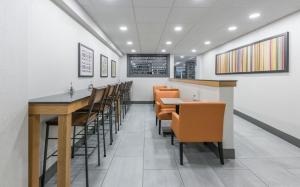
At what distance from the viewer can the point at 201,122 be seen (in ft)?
9.05

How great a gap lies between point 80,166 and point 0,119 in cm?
149

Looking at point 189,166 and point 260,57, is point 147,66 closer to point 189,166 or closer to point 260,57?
point 260,57

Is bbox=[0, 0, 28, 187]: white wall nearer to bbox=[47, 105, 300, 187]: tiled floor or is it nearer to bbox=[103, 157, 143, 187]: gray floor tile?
bbox=[47, 105, 300, 187]: tiled floor

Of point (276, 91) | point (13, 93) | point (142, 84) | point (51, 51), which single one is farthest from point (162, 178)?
point (142, 84)

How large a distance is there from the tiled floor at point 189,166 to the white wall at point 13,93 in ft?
2.57

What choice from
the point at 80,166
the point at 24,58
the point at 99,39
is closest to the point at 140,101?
the point at 99,39

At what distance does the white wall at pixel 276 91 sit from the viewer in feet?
12.7

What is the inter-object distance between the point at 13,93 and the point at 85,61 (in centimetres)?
255

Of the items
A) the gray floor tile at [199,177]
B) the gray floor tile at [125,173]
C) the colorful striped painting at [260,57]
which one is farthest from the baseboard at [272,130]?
the gray floor tile at [125,173]

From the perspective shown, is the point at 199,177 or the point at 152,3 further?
the point at 152,3

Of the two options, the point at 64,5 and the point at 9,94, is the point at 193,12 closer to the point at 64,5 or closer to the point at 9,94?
the point at 64,5

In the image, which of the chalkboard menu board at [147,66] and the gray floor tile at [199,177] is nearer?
the gray floor tile at [199,177]

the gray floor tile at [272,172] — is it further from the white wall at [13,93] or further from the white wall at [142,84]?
the white wall at [142,84]

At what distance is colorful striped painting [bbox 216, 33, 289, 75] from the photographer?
13.9 ft
